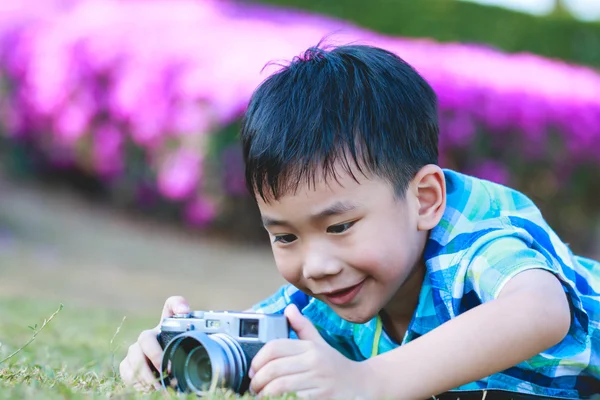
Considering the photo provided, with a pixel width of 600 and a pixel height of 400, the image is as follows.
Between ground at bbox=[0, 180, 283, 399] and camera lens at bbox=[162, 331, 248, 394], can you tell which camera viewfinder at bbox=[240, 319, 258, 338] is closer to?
camera lens at bbox=[162, 331, 248, 394]

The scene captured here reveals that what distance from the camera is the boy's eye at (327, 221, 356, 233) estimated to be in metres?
2.24

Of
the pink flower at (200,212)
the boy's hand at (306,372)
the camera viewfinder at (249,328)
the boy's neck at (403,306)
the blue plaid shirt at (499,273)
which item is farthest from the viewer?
the pink flower at (200,212)

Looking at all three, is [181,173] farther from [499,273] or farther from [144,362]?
[499,273]

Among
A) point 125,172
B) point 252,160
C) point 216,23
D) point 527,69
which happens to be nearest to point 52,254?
point 125,172

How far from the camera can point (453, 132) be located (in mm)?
7844

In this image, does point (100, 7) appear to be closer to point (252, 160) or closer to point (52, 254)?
point (52, 254)

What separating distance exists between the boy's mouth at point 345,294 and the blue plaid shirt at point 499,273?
9.2 inches

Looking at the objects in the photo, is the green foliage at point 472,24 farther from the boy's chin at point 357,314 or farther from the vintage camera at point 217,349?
the vintage camera at point 217,349

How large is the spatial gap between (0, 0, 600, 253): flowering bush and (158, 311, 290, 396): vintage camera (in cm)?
530

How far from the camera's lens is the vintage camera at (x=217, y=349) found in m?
1.98

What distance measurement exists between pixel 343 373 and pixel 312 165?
21.7 inches

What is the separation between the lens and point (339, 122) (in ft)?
7.66

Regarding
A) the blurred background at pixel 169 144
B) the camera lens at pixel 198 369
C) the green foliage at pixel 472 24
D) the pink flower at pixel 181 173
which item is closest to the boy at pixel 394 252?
the camera lens at pixel 198 369

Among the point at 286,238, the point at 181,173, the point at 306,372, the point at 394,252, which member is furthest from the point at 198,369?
the point at 181,173
